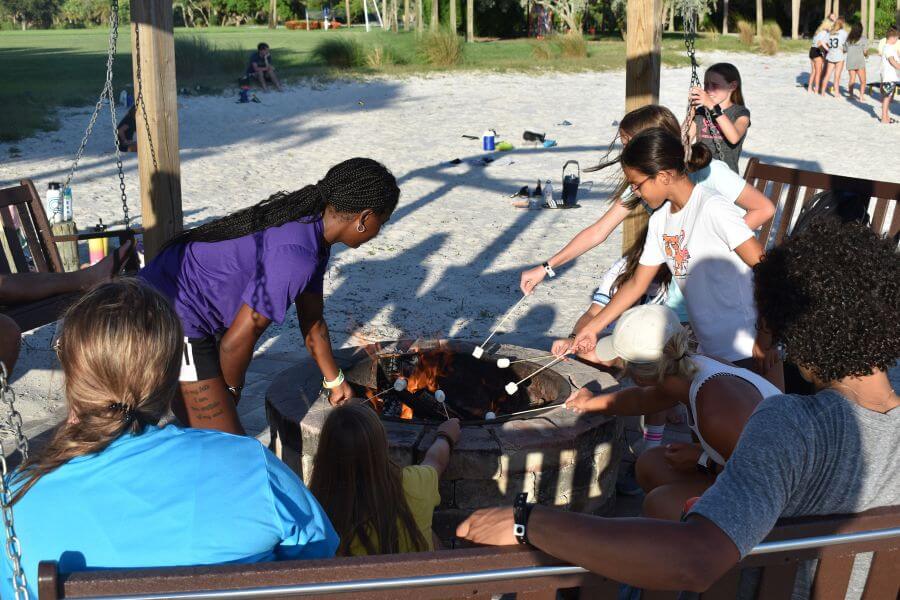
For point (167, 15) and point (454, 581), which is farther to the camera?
point (167, 15)

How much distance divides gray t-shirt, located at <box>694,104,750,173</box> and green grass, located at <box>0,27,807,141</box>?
1229 cm

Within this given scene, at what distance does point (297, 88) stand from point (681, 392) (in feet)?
68.0

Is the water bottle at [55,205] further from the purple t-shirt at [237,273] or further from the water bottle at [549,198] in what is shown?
the water bottle at [549,198]

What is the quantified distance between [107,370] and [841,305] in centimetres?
150

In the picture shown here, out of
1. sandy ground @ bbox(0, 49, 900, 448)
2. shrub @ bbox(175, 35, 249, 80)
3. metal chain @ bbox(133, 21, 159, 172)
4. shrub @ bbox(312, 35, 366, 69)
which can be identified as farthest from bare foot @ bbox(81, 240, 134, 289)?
shrub @ bbox(312, 35, 366, 69)

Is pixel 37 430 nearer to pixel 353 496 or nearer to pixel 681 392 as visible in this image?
pixel 353 496

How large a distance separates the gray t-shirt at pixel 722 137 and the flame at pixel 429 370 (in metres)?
2.73

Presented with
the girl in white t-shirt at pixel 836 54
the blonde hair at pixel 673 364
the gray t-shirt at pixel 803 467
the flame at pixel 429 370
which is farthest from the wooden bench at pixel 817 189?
the girl in white t-shirt at pixel 836 54

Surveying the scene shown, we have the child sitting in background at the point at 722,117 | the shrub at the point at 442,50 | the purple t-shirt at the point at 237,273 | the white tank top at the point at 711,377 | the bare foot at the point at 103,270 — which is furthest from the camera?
the shrub at the point at 442,50

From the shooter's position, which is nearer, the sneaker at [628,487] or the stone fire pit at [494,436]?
the stone fire pit at [494,436]

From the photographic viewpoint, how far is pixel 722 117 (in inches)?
234

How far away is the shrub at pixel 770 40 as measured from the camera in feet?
98.1

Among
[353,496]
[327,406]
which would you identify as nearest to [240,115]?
[327,406]

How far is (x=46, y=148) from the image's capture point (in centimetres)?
1427
